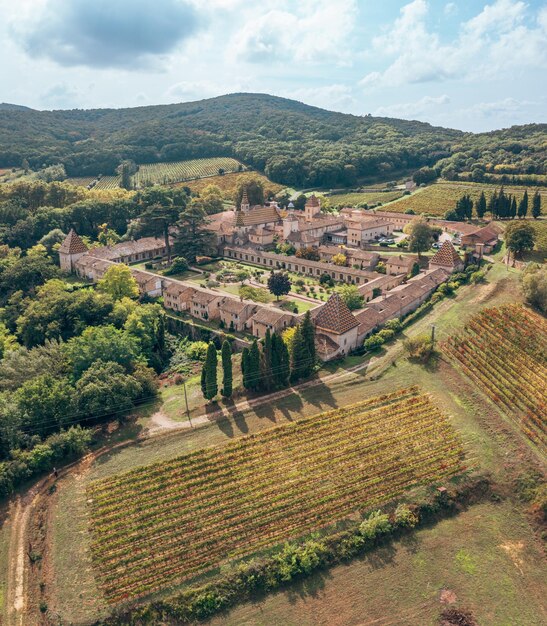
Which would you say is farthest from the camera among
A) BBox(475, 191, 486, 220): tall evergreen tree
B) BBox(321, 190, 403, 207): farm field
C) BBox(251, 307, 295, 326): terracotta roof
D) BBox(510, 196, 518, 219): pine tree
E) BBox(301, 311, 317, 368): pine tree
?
BBox(321, 190, 403, 207): farm field

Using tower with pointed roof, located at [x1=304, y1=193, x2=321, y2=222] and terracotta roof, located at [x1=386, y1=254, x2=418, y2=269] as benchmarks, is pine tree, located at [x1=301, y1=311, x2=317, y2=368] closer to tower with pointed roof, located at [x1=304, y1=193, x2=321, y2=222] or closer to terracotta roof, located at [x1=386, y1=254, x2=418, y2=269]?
terracotta roof, located at [x1=386, y1=254, x2=418, y2=269]

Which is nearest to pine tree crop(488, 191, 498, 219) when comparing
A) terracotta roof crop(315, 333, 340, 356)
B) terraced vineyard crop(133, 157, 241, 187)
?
terracotta roof crop(315, 333, 340, 356)

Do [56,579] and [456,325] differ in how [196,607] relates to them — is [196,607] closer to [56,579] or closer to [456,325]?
[56,579]

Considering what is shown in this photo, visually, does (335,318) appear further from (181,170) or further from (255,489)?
(181,170)

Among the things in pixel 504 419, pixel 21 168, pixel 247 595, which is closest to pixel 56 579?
pixel 247 595

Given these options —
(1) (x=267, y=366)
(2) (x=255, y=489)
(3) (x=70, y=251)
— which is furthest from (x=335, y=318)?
(3) (x=70, y=251)
